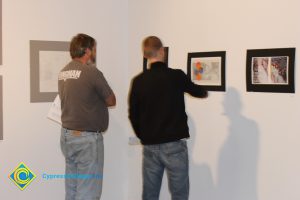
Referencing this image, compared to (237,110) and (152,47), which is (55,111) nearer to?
(152,47)

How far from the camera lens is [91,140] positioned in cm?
309

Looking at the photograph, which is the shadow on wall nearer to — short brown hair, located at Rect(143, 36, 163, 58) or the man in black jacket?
the man in black jacket

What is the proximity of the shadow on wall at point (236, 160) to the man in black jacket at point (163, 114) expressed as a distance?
37 cm

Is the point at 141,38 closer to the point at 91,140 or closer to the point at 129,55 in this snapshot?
the point at 129,55

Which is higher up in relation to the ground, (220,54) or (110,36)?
(110,36)

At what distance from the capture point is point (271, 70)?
280 cm

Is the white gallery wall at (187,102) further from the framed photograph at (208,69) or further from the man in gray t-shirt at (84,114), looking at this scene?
the man in gray t-shirt at (84,114)

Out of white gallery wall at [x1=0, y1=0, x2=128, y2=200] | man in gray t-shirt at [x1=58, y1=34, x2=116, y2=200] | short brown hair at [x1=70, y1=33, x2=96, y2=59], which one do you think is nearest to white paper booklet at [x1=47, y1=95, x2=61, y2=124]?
white gallery wall at [x1=0, y1=0, x2=128, y2=200]

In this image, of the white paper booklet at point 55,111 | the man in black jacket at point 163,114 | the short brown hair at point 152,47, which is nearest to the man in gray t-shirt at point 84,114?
the man in black jacket at point 163,114

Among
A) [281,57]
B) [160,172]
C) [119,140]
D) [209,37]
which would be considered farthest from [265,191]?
[119,140]

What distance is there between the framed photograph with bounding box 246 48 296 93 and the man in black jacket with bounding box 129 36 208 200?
38 centimetres

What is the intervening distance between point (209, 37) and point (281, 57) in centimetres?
70

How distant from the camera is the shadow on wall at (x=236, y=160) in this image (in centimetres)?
296

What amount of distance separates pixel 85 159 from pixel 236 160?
3.69 ft
